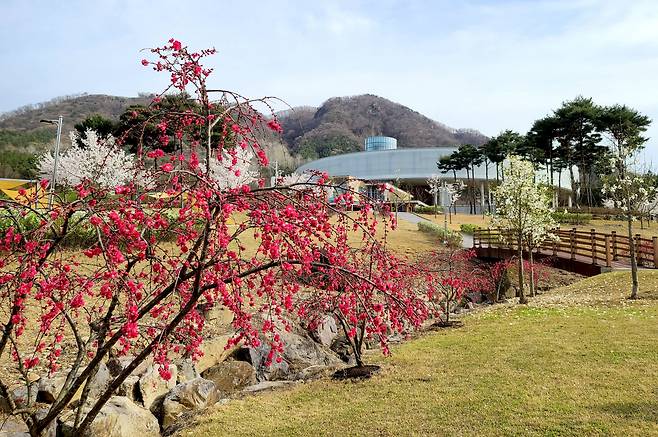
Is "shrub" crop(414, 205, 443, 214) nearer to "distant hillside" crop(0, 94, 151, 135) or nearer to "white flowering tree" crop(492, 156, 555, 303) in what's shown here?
"white flowering tree" crop(492, 156, 555, 303)

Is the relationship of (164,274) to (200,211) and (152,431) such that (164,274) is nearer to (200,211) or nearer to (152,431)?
(200,211)

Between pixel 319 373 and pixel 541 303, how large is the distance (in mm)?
8397

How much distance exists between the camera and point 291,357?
9641mm

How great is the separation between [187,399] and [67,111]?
10678 cm

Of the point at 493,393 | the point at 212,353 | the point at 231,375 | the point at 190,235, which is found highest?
the point at 190,235

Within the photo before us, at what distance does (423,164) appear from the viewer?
73.1 m

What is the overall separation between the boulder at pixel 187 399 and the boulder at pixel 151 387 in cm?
36

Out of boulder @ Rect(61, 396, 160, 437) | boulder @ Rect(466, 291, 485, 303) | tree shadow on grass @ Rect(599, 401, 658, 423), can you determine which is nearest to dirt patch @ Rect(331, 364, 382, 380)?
boulder @ Rect(61, 396, 160, 437)

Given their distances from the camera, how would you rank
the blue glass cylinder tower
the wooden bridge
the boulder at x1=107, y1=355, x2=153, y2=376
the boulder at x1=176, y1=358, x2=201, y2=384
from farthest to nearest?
the blue glass cylinder tower, the wooden bridge, the boulder at x1=176, y1=358, x2=201, y2=384, the boulder at x1=107, y1=355, x2=153, y2=376

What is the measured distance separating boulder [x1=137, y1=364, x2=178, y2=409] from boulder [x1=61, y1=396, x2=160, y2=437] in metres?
0.63

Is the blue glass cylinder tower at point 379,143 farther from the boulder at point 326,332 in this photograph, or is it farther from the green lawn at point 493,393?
the green lawn at point 493,393

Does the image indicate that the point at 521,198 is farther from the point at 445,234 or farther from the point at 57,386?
the point at 445,234

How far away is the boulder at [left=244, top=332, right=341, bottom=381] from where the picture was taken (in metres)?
8.87

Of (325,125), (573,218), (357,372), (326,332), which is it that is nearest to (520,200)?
(326,332)
